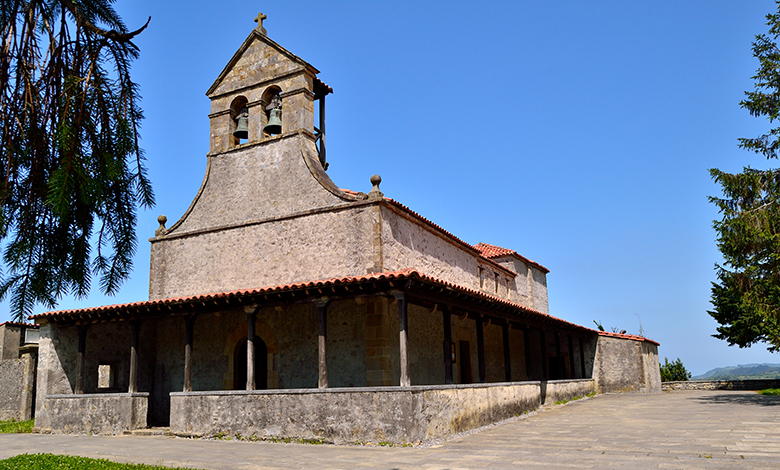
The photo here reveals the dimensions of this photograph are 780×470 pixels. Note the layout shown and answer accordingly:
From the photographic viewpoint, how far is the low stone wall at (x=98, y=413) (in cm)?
1451

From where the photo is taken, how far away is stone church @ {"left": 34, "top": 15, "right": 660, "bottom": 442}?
12109mm

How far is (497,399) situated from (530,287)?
15.6 meters

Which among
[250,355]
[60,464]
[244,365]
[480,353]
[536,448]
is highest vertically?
[250,355]

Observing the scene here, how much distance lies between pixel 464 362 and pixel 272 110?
9.98 metres

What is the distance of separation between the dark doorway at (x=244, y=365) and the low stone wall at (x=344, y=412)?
2428mm

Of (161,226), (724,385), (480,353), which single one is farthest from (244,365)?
(724,385)

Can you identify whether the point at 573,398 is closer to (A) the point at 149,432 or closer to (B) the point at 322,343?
(B) the point at 322,343

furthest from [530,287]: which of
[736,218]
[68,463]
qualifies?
[68,463]

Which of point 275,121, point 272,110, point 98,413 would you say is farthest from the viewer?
point 272,110

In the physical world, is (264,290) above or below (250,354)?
above

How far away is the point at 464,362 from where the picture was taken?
1936cm

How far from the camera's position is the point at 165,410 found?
16828 millimetres

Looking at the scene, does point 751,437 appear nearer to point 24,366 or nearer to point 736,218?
point 736,218

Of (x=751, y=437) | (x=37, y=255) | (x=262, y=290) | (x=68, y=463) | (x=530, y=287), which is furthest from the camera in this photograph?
(x=530, y=287)
